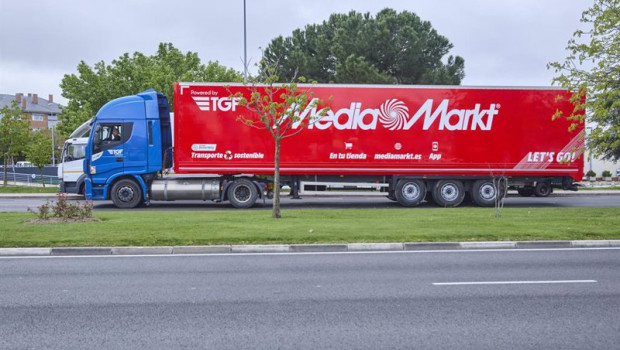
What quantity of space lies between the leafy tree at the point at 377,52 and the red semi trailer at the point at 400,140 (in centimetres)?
1548

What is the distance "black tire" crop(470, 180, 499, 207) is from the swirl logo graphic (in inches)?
134

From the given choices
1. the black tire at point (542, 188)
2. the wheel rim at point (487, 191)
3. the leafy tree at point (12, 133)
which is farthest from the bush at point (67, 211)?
the leafy tree at point (12, 133)

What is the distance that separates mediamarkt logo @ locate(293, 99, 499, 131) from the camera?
19359 millimetres

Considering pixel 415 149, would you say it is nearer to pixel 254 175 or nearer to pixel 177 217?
pixel 254 175

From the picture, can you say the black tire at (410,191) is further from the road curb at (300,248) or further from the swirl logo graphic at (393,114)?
the road curb at (300,248)

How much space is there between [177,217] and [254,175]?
16.7 feet

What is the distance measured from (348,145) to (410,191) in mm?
2737

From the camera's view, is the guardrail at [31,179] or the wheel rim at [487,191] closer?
the wheel rim at [487,191]

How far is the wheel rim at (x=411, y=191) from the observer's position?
19.7 metres

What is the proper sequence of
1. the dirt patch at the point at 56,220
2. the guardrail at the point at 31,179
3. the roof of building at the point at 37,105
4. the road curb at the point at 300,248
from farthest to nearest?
the roof of building at the point at 37,105 → the guardrail at the point at 31,179 → the dirt patch at the point at 56,220 → the road curb at the point at 300,248

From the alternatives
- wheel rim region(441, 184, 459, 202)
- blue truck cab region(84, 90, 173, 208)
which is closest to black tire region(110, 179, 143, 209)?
blue truck cab region(84, 90, 173, 208)

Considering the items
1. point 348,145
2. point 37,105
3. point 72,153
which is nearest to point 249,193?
point 348,145

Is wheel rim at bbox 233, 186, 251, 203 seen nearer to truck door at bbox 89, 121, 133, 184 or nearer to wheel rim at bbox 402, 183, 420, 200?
truck door at bbox 89, 121, 133, 184

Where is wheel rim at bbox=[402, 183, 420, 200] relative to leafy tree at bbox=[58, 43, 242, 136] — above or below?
below
